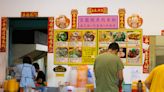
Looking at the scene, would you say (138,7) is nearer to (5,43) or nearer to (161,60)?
(161,60)

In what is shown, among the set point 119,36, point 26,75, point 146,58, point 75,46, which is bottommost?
point 26,75

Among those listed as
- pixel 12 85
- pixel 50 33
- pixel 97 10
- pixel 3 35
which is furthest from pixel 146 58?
pixel 3 35

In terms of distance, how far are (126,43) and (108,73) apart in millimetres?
984

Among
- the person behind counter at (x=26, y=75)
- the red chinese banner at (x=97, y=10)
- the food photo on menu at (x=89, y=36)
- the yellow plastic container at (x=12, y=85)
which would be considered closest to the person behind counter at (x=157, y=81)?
the food photo on menu at (x=89, y=36)

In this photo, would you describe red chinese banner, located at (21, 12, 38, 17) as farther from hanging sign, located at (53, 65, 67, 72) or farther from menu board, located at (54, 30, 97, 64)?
hanging sign, located at (53, 65, 67, 72)

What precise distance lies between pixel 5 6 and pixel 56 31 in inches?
41.1

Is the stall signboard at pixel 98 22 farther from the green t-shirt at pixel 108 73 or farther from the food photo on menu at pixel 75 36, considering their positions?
the green t-shirt at pixel 108 73

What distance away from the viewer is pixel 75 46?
585 cm

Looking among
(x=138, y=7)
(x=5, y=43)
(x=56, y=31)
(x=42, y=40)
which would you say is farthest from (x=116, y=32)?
(x=5, y=43)

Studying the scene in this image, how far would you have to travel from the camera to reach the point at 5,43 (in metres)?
6.08

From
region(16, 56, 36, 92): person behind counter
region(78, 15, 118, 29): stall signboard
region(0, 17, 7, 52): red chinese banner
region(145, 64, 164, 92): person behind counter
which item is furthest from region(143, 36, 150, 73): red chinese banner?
region(0, 17, 7, 52): red chinese banner

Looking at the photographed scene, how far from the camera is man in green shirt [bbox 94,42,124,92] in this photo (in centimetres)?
487

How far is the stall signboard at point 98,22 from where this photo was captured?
226 inches

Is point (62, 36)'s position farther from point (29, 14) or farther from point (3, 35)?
point (3, 35)
